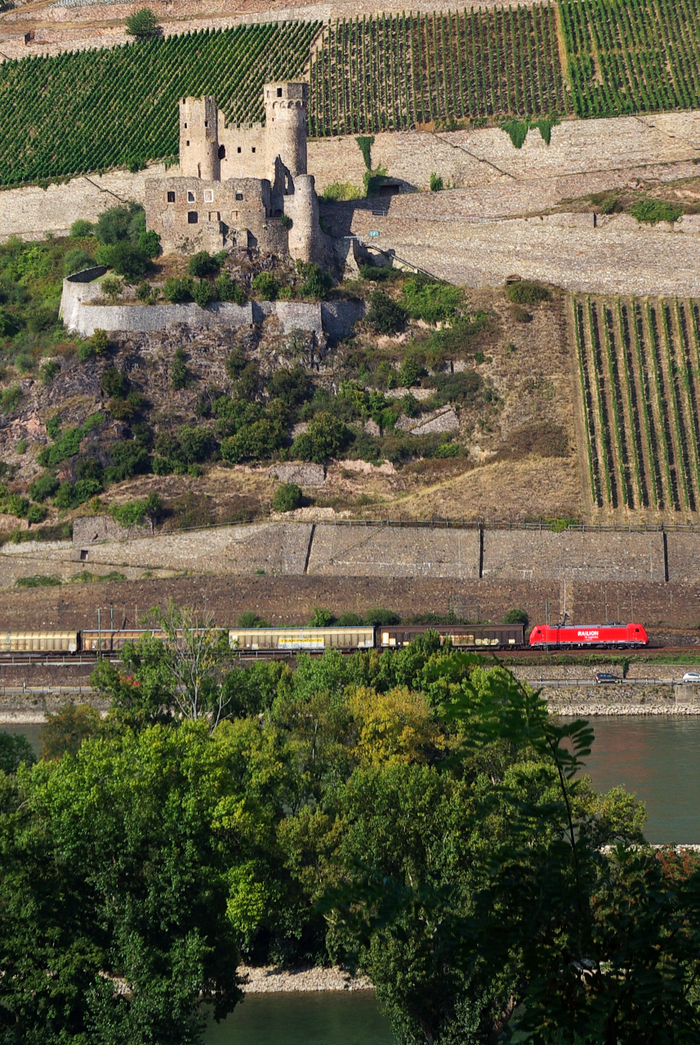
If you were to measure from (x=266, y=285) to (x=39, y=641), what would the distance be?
16.2 meters

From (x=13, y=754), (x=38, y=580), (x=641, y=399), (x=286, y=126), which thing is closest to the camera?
(x=13, y=754)

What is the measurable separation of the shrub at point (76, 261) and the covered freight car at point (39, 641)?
60.5ft

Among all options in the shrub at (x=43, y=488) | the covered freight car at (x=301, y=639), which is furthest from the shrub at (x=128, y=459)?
the covered freight car at (x=301, y=639)

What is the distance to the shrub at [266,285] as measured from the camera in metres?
58.3

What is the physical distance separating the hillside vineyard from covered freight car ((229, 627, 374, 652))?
2745 centimetres

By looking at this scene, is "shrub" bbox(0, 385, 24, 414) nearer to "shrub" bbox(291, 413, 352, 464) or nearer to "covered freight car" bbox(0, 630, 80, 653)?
"covered freight car" bbox(0, 630, 80, 653)

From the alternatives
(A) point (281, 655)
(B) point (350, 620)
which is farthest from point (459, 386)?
(A) point (281, 655)

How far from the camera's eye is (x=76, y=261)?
63625mm

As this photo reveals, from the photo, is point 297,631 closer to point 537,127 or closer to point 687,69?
point 537,127

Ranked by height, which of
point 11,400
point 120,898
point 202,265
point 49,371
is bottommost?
Answer: point 120,898

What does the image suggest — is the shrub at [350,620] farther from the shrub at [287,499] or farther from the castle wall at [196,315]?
the castle wall at [196,315]

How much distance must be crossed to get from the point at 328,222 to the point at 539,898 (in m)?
55.2

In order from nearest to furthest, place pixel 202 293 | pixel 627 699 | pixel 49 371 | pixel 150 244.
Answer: pixel 627 699 → pixel 49 371 → pixel 202 293 → pixel 150 244

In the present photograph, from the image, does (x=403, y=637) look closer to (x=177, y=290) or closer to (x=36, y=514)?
(x=36, y=514)
